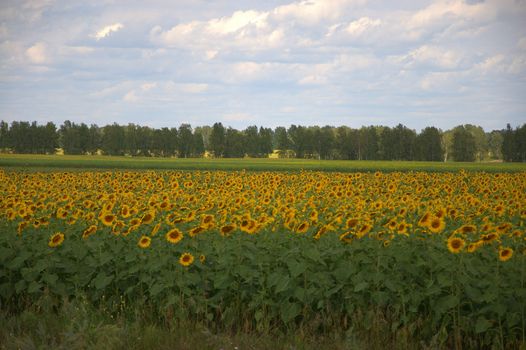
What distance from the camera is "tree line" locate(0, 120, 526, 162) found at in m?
117

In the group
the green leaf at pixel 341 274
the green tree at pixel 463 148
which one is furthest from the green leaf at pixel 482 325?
the green tree at pixel 463 148

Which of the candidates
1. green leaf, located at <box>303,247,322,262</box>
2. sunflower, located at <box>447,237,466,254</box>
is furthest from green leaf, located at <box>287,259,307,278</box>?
sunflower, located at <box>447,237,466,254</box>

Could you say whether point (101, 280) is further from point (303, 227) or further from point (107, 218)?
point (303, 227)

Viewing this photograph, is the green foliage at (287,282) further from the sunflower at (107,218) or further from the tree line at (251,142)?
the tree line at (251,142)

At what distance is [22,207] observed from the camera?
9.34 m

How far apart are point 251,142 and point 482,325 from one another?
387ft

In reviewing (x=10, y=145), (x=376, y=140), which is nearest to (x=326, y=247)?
(x=376, y=140)

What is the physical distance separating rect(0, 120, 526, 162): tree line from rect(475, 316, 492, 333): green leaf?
112441 mm

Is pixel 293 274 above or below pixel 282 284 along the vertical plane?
above

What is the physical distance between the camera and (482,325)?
19.7 ft

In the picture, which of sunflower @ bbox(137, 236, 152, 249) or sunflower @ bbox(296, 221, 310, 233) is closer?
sunflower @ bbox(296, 221, 310, 233)

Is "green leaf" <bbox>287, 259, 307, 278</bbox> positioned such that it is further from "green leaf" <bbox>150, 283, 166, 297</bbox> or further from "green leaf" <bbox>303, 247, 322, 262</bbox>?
"green leaf" <bbox>150, 283, 166, 297</bbox>

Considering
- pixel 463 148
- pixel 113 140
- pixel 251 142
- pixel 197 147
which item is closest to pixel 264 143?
pixel 251 142

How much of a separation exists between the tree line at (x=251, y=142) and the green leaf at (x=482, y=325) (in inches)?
4427
